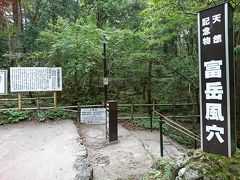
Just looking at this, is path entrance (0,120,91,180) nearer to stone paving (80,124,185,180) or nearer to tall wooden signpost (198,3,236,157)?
stone paving (80,124,185,180)

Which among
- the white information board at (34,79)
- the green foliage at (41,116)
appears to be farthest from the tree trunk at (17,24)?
the green foliage at (41,116)

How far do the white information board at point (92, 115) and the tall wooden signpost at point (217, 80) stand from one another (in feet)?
21.2

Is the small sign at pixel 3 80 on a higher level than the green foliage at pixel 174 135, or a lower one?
higher

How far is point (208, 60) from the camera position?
366 centimetres

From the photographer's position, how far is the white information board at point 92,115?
9659 millimetres

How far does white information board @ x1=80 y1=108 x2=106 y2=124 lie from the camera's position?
9659 millimetres

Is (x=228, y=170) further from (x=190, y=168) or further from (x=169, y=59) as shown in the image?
(x=169, y=59)

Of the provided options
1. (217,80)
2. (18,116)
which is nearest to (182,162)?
(217,80)

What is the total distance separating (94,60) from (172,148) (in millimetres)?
6030

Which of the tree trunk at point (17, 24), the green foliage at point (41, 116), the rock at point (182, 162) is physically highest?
the tree trunk at point (17, 24)

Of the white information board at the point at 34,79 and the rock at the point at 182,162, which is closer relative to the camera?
the rock at the point at 182,162

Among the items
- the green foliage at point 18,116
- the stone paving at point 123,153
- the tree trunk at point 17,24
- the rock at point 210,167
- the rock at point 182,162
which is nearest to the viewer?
the rock at point 210,167

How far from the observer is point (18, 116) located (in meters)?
9.55

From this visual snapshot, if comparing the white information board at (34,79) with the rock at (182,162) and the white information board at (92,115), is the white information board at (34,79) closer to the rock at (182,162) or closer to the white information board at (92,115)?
the white information board at (92,115)
